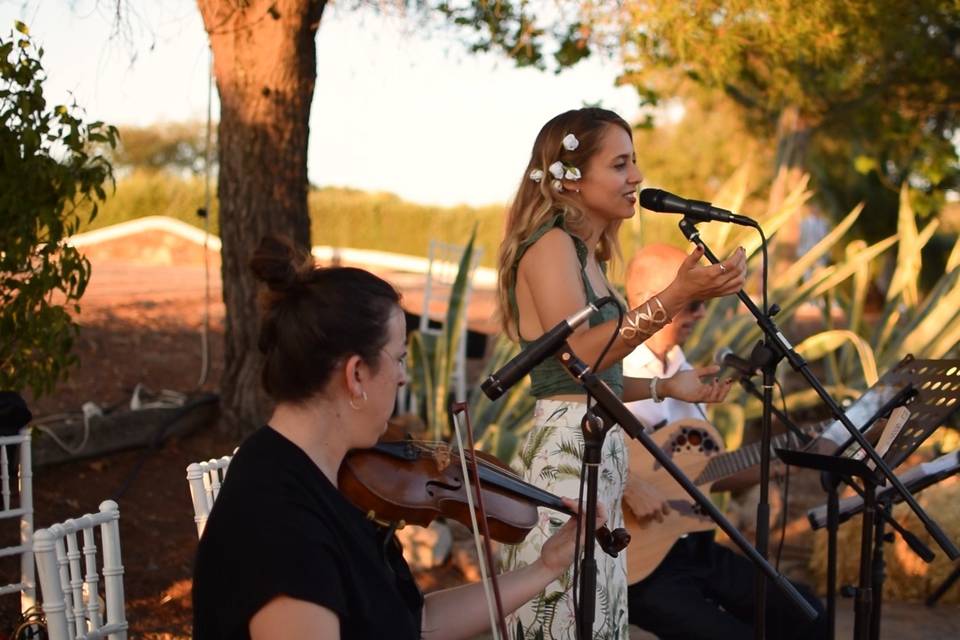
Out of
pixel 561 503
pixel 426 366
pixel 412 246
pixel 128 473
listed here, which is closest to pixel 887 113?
pixel 426 366

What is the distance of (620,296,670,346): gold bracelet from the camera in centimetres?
278

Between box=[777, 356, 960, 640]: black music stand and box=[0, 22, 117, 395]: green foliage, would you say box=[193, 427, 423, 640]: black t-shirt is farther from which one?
box=[0, 22, 117, 395]: green foliage

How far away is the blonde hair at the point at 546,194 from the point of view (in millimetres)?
3172

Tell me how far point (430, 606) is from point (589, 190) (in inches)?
49.9

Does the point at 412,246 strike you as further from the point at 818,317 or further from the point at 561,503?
the point at 561,503

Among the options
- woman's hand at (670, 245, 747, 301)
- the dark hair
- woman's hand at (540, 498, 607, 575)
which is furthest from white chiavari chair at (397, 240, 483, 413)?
the dark hair

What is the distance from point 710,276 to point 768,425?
0.68 meters

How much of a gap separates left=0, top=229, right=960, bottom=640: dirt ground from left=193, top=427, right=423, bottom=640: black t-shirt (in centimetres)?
209

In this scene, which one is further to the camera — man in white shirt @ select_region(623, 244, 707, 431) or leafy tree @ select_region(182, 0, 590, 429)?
leafy tree @ select_region(182, 0, 590, 429)

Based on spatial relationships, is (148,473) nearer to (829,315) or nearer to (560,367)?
(560,367)

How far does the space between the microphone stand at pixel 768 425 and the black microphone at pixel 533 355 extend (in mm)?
747

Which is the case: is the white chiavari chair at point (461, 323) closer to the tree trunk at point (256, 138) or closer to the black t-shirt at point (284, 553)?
the tree trunk at point (256, 138)

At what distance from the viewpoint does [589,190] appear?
3.20 metres

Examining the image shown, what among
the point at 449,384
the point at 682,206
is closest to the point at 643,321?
the point at 682,206
